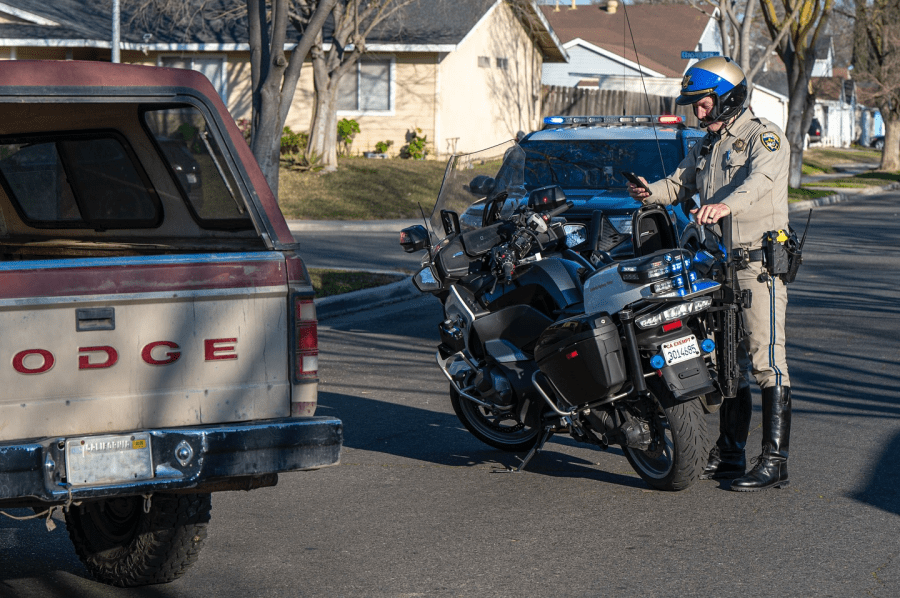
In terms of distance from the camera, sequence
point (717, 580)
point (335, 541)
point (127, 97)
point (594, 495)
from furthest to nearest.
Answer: point (594, 495) → point (335, 541) → point (717, 580) → point (127, 97)

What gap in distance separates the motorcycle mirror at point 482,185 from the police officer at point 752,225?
123cm

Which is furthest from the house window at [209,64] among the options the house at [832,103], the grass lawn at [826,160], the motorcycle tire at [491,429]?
the house at [832,103]

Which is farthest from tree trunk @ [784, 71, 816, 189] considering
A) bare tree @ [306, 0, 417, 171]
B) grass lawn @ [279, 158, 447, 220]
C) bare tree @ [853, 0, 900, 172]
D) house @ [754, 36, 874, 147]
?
house @ [754, 36, 874, 147]

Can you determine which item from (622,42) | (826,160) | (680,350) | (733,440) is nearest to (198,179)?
(680,350)

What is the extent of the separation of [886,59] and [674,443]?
48107 millimetres

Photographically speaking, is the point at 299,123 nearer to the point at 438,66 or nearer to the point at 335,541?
the point at 438,66

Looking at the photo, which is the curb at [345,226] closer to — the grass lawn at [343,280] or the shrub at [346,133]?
the grass lawn at [343,280]

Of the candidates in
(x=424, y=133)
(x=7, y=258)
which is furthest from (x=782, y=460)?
(x=424, y=133)

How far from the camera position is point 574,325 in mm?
5555

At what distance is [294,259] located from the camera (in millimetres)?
4387

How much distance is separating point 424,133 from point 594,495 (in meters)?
27.1

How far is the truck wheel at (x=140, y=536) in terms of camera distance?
455 cm

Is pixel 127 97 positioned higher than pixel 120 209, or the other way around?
pixel 127 97

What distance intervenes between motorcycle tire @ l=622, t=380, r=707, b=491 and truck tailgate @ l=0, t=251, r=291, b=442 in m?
2.02
